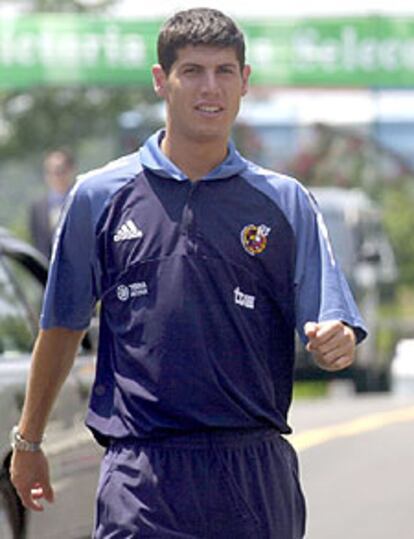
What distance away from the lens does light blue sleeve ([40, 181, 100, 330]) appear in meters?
5.76

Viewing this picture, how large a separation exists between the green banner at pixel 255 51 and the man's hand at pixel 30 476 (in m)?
19.9

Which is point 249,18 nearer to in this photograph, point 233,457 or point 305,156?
point 305,156

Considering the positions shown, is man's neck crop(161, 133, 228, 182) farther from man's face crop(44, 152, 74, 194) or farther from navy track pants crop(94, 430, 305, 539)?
man's face crop(44, 152, 74, 194)

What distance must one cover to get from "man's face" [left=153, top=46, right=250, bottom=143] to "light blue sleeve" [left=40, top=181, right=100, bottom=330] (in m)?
0.32

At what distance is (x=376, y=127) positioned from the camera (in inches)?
1103

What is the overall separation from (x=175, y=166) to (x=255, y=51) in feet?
67.1

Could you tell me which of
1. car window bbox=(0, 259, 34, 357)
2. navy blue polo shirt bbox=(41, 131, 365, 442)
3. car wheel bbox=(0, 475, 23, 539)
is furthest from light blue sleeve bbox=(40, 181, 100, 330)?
car window bbox=(0, 259, 34, 357)

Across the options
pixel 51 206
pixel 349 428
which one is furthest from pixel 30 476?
pixel 51 206

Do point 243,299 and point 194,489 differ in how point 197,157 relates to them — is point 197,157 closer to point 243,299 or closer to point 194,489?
point 243,299

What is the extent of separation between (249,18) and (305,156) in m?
9.19

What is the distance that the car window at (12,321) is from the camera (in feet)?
28.3

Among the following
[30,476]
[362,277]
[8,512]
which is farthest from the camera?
[362,277]

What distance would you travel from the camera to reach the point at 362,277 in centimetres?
2531

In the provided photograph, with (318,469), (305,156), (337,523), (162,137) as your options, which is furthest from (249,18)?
(162,137)
